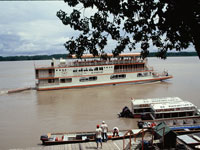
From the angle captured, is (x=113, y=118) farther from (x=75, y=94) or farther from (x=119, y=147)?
(x=75, y=94)

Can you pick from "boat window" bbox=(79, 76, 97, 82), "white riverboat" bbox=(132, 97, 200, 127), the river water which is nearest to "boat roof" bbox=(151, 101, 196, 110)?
"white riverboat" bbox=(132, 97, 200, 127)

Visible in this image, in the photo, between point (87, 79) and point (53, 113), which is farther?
point (87, 79)

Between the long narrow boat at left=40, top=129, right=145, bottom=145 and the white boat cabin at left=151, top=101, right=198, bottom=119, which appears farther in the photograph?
the white boat cabin at left=151, top=101, right=198, bottom=119

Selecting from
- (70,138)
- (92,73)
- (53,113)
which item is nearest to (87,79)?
(92,73)

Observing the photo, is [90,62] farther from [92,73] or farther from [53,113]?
[53,113]

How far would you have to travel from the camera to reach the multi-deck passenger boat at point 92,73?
110ft

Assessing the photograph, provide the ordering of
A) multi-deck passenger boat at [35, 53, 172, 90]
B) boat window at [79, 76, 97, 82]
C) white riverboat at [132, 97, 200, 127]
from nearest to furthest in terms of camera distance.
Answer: white riverboat at [132, 97, 200, 127]
multi-deck passenger boat at [35, 53, 172, 90]
boat window at [79, 76, 97, 82]

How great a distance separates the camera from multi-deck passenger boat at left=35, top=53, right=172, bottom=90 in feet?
110

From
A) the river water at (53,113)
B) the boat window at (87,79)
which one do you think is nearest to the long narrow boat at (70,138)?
the river water at (53,113)

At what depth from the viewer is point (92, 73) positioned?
3522 centimetres

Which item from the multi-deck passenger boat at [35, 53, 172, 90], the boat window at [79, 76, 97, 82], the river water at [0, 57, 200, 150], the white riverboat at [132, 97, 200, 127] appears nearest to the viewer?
the river water at [0, 57, 200, 150]

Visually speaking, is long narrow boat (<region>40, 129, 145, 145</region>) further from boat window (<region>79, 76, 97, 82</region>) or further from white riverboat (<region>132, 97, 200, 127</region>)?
boat window (<region>79, 76, 97, 82</region>)

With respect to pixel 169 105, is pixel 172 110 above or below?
below

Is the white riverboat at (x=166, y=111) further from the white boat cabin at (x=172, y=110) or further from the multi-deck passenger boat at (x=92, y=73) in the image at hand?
the multi-deck passenger boat at (x=92, y=73)
